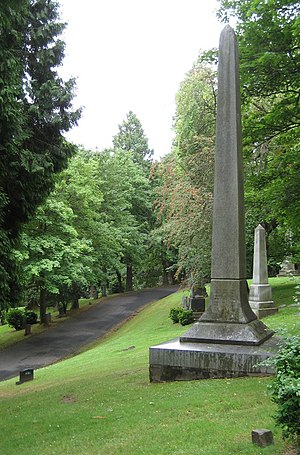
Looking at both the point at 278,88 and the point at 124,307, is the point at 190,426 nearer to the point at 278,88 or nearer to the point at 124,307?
the point at 278,88

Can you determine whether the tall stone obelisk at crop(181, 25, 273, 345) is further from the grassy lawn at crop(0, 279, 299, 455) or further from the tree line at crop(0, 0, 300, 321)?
the tree line at crop(0, 0, 300, 321)

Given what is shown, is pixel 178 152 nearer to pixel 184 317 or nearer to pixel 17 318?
pixel 184 317

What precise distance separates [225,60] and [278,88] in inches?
159

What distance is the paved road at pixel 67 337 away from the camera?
19239 mm

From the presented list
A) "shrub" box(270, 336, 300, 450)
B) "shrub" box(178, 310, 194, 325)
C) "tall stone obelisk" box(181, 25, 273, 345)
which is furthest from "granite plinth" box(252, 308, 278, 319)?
"shrub" box(270, 336, 300, 450)

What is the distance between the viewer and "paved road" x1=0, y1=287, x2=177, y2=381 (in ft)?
63.1

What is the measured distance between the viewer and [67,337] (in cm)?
2347

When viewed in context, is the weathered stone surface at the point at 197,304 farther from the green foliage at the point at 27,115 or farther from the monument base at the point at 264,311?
the green foliage at the point at 27,115

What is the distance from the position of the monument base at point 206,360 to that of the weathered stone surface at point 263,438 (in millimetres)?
2530

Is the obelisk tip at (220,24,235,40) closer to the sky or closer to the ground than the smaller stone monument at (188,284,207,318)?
closer to the sky

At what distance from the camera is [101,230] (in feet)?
100

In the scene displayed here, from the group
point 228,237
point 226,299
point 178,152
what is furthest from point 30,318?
point 228,237

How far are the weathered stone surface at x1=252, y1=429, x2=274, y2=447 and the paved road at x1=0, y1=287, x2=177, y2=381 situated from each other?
14.4 m

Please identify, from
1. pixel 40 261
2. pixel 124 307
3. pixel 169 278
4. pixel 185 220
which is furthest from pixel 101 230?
pixel 169 278
